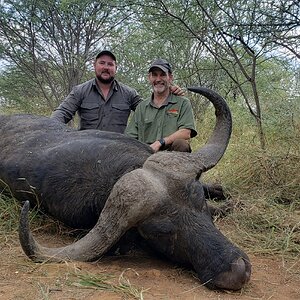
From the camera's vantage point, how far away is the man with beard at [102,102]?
6.23 meters

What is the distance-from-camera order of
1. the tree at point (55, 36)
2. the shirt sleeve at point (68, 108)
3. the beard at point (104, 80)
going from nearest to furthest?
1. the shirt sleeve at point (68, 108)
2. the beard at point (104, 80)
3. the tree at point (55, 36)

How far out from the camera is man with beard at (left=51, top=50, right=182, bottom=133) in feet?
20.4

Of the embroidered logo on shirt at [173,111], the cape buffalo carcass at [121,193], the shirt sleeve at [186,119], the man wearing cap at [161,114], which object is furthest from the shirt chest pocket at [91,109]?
the cape buffalo carcass at [121,193]

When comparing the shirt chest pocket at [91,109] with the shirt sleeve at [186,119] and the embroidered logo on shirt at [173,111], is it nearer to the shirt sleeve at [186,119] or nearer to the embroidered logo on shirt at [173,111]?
the embroidered logo on shirt at [173,111]

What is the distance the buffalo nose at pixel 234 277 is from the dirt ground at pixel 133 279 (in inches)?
1.9

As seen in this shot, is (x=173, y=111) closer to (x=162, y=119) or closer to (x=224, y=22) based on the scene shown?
(x=162, y=119)

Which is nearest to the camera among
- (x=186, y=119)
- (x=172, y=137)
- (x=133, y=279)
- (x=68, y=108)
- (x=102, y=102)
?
(x=133, y=279)

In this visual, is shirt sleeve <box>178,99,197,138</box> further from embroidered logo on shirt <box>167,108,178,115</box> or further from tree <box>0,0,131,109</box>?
tree <box>0,0,131,109</box>

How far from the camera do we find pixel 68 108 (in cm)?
615

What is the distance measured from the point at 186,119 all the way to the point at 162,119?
0.28 meters

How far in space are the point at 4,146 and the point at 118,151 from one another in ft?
4.37

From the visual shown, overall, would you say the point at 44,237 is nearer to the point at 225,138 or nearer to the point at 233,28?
the point at 225,138

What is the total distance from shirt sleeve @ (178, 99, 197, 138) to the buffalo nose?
288 centimetres

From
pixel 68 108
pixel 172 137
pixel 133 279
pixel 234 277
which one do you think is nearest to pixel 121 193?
pixel 133 279
